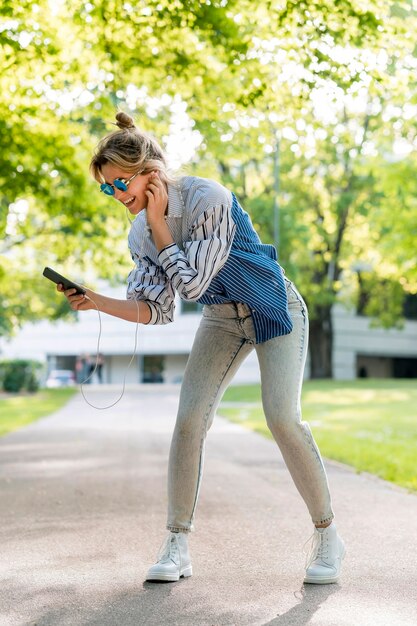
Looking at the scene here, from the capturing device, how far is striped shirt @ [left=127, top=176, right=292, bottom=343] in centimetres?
391

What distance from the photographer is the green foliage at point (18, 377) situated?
39562 mm

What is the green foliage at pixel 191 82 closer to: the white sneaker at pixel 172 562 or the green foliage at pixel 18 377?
the white sneaker at pixel 172 562

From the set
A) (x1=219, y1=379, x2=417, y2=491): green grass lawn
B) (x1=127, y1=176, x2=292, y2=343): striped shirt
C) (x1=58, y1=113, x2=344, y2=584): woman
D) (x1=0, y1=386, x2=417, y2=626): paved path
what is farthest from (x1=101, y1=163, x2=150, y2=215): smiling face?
(x1=219, y1=379, x2=417, y2=491): green grass lawn

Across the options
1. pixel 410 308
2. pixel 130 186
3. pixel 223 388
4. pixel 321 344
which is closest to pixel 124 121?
pixel 130 186

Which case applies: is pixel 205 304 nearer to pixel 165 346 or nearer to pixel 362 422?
pixel 362 422

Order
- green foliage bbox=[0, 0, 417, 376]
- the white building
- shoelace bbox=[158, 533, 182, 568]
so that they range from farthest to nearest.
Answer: the white building, green foliage bbox=[0, 0, 417, 376], shoelace bbox=[158, 533, 182, 568]

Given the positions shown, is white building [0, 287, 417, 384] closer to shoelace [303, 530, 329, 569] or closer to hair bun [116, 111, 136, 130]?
shoelace [303, 530, 329, 569]

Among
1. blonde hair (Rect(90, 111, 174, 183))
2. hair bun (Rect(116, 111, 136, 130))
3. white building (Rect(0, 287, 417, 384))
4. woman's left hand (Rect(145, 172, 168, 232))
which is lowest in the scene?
woman's left hand (Rect(145, 172, 168, 232))

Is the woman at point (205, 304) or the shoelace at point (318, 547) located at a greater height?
the woman at point (205, 304)

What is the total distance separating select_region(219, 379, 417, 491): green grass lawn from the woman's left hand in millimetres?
4613

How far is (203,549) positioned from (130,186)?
2.04 meters

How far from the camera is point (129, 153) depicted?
12.9ft

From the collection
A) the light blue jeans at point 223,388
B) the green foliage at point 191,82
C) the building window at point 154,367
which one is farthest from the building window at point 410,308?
the light blue jeans at point 223,388

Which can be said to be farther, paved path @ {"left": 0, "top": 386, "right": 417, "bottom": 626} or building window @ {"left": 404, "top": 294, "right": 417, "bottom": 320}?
building window @ {"left": 404, "top": 294, "right": 417, "bottom": 320}
